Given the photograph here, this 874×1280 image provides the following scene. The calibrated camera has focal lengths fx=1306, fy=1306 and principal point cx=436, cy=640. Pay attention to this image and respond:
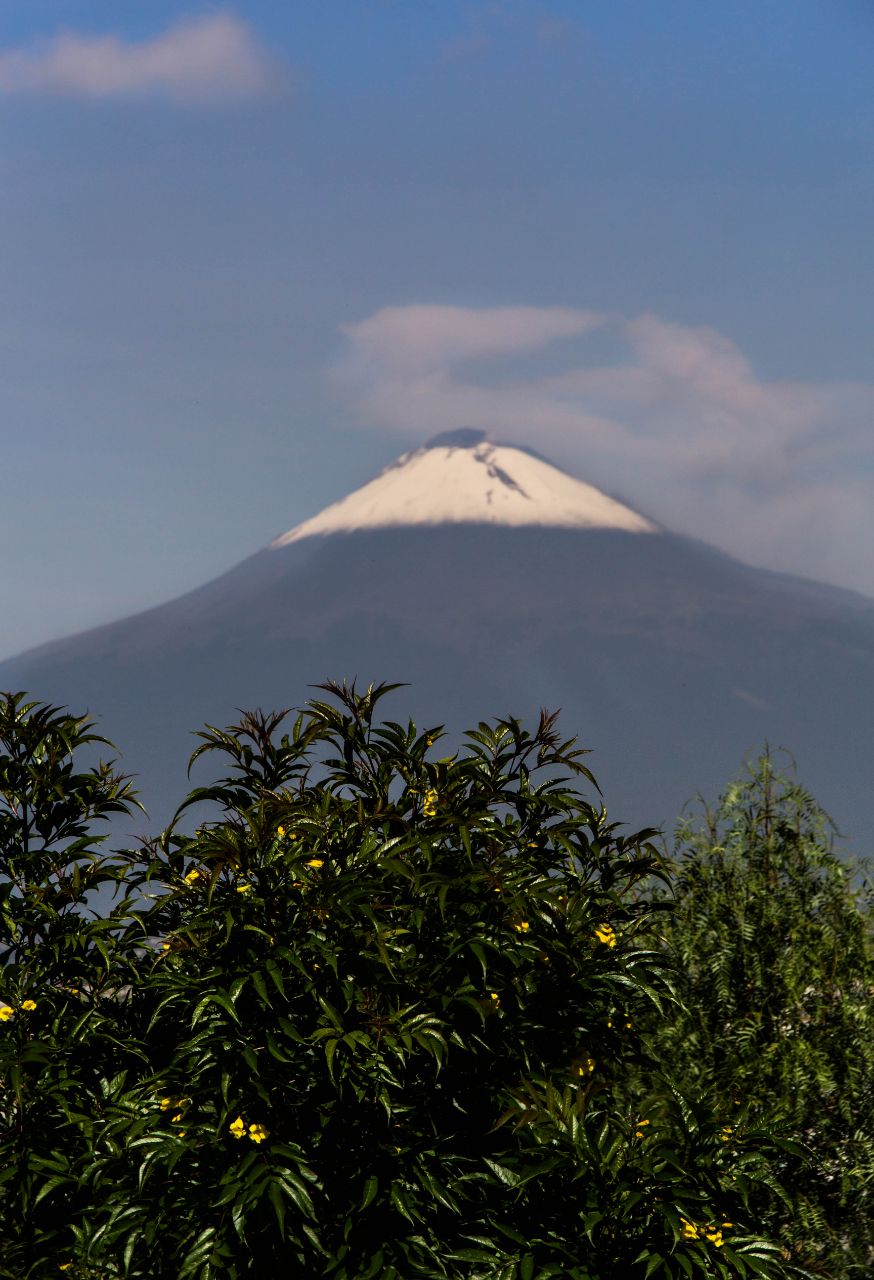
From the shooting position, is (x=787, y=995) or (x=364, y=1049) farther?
(x=787, y=995)

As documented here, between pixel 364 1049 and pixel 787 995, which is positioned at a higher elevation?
pixel 364 1049

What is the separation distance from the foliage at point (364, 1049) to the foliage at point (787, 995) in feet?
3.37

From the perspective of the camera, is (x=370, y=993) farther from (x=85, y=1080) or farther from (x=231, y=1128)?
(x=85, y=1080)

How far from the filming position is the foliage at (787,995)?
25.3 ft

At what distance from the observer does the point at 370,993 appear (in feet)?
17.9

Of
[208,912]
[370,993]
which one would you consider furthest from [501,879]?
[208,912]

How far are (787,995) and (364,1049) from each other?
401 cm

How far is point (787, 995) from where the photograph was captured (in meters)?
8.48

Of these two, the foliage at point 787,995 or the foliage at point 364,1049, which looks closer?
the foliage at point 364,1049

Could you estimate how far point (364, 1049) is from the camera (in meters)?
5.47

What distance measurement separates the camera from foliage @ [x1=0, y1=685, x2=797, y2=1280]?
531 centimetres

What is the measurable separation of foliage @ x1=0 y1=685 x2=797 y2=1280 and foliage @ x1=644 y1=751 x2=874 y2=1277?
103cm

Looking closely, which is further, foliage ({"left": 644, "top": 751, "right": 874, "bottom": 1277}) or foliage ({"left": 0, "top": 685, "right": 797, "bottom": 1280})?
foliage ({"left": 644, "top": 751, "right": 874, "bottom": 1277})

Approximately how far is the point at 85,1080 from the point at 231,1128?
5.05ft
